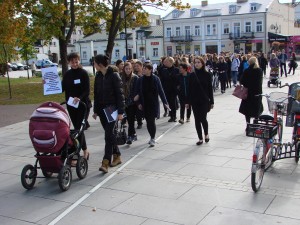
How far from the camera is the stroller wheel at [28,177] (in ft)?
19.7

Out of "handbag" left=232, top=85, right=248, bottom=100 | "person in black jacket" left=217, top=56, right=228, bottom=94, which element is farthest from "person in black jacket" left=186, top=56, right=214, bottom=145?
"person in black jacket" left=217, top=56, right=228, bottom=94

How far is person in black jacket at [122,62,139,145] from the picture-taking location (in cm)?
918

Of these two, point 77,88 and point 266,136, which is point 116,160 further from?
point 266,136

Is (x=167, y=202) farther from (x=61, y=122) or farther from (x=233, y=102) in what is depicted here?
(x=233, y=102)

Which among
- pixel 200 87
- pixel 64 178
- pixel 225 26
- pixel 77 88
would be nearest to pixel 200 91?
pixel 200 87

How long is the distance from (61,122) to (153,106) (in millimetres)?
2950

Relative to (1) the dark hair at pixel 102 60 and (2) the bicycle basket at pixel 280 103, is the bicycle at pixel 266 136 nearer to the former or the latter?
(2) the bicycle basket at pixel 280 103

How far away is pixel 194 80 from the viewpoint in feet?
27.8

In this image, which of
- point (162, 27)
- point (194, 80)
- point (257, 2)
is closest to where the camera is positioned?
point (194, 80)

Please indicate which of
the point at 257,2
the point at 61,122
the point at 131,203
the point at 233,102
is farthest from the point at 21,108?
the point at 257,2

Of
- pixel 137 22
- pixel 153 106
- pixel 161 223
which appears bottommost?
pixel 161 223

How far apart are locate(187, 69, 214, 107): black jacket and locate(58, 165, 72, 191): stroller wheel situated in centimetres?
345

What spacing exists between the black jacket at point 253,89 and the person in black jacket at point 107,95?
3703mm

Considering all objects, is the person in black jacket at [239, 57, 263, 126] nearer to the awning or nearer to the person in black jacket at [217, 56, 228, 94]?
the person in black jacket at [217, 56, 228, 94]
